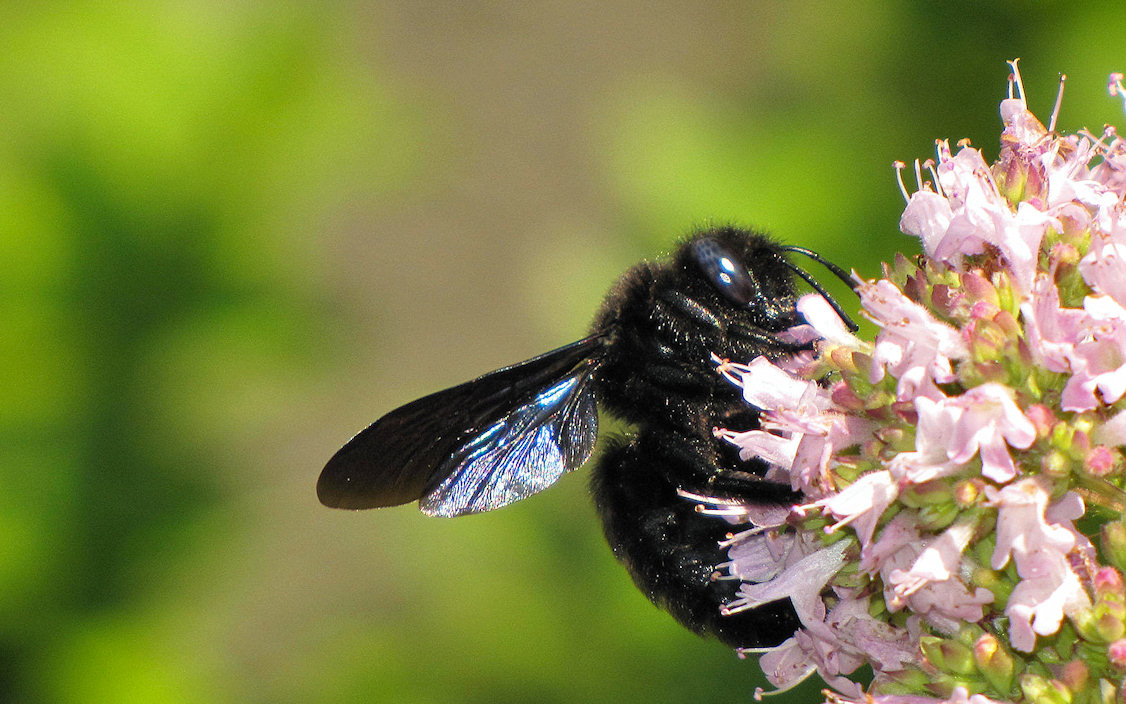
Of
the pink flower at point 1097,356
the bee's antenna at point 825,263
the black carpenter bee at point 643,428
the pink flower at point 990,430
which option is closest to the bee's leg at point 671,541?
the black carpenter bee at point 643,428

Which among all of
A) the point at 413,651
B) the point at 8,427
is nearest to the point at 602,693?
the point at 413,651

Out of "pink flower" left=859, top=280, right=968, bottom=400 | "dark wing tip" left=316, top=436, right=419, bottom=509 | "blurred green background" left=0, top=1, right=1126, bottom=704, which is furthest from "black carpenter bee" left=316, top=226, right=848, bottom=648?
"blurred green background" left=0, top=1, right=1126, bottom=704

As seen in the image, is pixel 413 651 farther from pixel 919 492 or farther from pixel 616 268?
pixel 919 492

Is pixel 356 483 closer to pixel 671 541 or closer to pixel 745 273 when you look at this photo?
pixel 671 541

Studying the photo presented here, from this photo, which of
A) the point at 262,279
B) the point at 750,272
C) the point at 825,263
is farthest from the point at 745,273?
the point at 262,279

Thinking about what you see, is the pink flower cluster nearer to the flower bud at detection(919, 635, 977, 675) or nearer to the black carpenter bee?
the flower bud at detection(919, 635, 977, 675)

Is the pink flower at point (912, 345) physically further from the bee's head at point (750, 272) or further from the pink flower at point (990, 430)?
the bee's head at point (750, 272)
